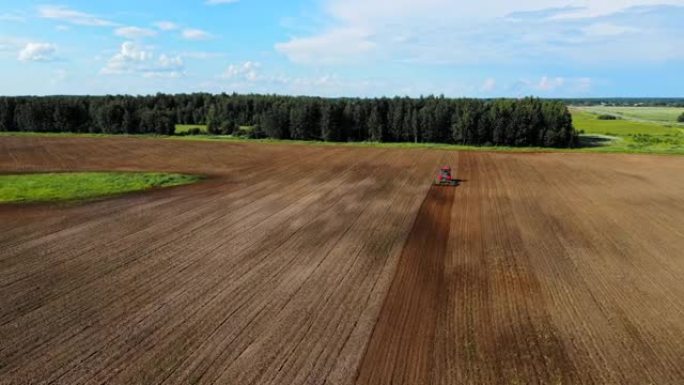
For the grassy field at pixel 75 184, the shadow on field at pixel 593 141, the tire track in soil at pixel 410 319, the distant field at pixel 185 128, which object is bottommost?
the tire track in soil at pixel 410 319

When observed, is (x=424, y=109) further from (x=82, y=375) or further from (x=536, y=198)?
(x=82, y=375)

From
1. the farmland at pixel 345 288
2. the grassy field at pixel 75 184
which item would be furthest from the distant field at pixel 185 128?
the farmland at pixel 345 288

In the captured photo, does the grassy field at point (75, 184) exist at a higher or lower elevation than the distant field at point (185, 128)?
lower

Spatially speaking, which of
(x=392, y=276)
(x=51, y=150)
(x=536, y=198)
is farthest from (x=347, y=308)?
(x=51, y=150)

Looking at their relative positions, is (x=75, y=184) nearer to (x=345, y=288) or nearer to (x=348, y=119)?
(x=345, y=288)

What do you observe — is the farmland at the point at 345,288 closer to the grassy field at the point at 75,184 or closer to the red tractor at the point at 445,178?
the grassy field at the point at 75,184

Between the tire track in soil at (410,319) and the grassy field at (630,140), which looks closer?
the tire track in soil at (410,319)

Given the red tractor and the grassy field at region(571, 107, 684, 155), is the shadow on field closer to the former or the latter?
the grassy field at region(571, 107, 684, 155)

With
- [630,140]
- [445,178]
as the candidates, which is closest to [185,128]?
[445,178]
